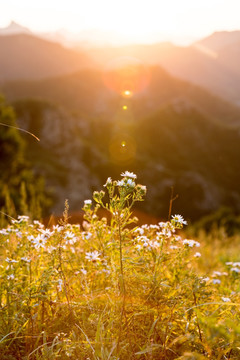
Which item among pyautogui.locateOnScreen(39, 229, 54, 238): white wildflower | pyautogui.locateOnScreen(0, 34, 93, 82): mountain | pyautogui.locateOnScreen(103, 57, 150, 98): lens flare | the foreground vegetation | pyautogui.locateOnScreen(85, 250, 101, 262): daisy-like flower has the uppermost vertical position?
pyautogui.locateOnScreen(0, 34, 93, 82): mountain

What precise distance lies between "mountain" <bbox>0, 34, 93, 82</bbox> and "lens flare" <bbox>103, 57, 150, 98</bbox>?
15072 mm

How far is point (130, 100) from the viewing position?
14538 cm

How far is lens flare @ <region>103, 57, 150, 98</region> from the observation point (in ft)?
410

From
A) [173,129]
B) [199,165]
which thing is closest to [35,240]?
[199,165]

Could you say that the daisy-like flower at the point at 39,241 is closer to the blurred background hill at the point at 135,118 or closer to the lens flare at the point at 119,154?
the blurred background hill at the point at 135,118

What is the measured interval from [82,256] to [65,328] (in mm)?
812

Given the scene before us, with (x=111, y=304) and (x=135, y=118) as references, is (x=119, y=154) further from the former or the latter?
(x=111, y=304)

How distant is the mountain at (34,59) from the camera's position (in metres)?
131

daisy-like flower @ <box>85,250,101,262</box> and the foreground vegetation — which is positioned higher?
daisy-like flower @ <box>85,250,101,262</box>

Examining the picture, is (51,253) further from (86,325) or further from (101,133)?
(101,133)

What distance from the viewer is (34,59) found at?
14062 centimetres

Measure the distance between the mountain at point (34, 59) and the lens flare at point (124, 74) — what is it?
15.1 metres

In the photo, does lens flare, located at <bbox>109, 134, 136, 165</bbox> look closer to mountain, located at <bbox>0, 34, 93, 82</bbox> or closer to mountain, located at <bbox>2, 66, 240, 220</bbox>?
mountain, located at <bbox>2, 66, 240, 220</bbox>

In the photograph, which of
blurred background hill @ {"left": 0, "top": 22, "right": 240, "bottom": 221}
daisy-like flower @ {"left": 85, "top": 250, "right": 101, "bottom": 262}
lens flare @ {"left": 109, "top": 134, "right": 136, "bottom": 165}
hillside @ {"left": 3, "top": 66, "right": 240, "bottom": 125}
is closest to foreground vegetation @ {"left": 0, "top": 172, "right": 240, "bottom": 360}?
daisy-like flower @ {"left": 85, "top": 250, "right": 101, "bottom": 262}
